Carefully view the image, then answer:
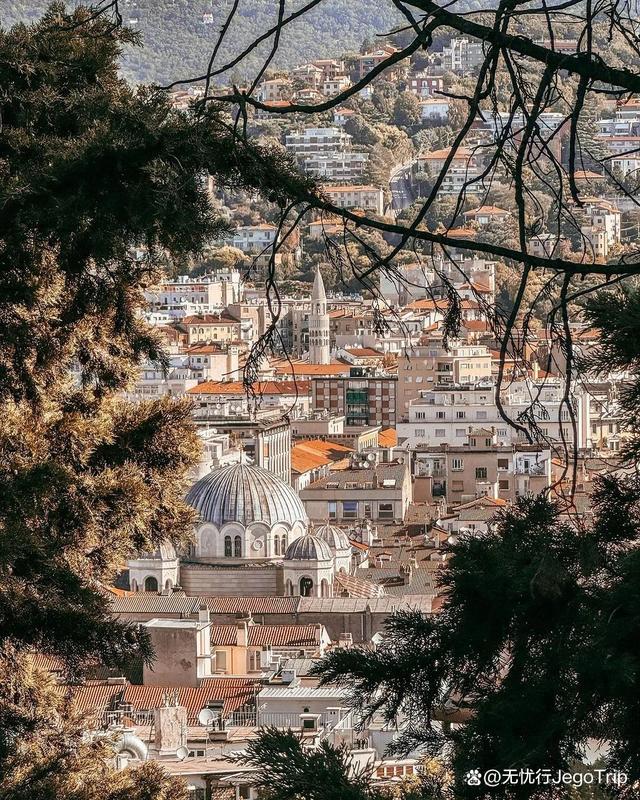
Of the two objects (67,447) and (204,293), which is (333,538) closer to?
(67,447)

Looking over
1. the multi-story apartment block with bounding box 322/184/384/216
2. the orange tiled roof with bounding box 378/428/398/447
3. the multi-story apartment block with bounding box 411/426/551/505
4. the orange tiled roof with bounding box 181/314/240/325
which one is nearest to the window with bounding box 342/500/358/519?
the multi-story apartment block with bounding box 411/426/551/505

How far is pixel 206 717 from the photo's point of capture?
18.8 metres

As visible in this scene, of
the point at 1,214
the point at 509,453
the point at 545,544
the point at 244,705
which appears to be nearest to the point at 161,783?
the point at 1,214

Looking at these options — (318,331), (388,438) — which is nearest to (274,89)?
(318,331)

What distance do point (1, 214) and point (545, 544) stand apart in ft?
3.77

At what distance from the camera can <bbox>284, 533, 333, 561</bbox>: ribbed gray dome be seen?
94.5 ft

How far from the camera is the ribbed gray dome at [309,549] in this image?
1134 inches

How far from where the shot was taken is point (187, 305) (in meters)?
67.6

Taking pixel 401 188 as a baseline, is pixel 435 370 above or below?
below

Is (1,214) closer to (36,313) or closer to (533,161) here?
(533,161)

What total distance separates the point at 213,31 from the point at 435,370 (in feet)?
235

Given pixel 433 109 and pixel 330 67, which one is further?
pixel 330 67

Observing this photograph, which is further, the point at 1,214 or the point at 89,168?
the point at 1,214

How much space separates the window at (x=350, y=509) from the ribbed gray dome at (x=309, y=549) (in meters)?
7.96
